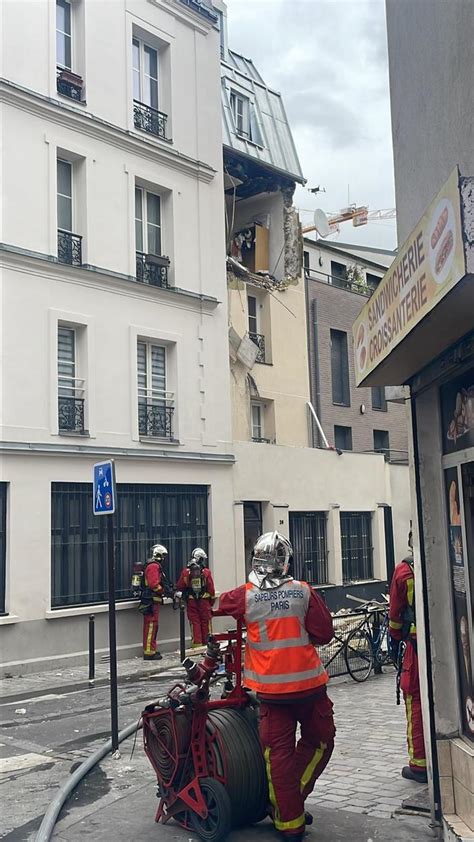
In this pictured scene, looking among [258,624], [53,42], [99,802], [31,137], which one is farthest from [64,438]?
[258,624]

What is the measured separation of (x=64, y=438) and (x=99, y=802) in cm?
923

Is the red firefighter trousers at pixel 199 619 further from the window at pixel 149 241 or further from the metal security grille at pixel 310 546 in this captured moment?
the window at pixel 149 241

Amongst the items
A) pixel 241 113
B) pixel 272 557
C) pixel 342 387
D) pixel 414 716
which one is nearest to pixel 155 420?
pixel 342 387

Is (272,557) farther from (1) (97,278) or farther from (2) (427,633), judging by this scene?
(1) (97,278)

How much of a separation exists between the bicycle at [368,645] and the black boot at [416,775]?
4662mm

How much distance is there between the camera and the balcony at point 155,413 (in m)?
17.2

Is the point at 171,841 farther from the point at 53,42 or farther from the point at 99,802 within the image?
the point at 53,42

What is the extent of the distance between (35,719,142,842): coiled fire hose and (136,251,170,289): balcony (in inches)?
416

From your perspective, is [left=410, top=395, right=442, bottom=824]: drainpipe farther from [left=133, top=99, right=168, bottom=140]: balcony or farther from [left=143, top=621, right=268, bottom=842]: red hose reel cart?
[left=133, top=99, right=168, bottom=140]: balcony

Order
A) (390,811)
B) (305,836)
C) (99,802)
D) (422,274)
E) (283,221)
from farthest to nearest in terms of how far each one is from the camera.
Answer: (283,221) < (99,802) < (390,811) < (305,836) < (422,274)

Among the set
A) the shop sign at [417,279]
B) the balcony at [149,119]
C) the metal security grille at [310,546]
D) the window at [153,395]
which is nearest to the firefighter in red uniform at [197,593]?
the window at [153,395]

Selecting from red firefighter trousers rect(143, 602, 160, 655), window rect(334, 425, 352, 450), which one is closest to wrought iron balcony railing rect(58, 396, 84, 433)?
red firefighter trousers rect(143, 602, 160, 655)

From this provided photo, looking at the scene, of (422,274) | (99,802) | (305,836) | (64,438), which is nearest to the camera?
(422,274)

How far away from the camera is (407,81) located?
257 inches
